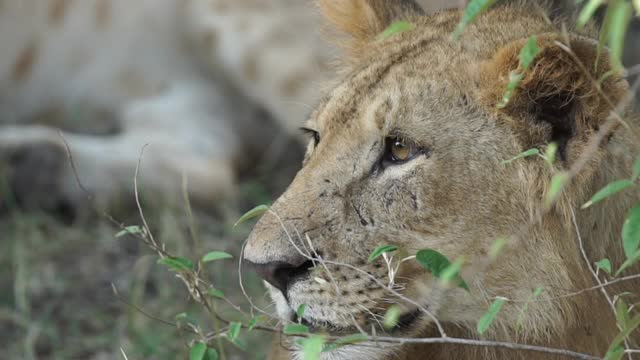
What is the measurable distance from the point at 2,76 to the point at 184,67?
2.24 feet

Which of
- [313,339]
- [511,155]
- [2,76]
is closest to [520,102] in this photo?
[511,155]

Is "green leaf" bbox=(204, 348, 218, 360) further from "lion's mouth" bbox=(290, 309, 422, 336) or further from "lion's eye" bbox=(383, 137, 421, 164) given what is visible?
"lion's eye" bbox=(383, 137, 421, 164)

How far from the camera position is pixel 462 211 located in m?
2.19

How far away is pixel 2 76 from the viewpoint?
4863 mm

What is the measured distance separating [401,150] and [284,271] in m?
0.31

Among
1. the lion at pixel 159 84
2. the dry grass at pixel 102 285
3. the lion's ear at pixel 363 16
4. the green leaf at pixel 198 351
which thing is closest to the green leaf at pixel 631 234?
the green leaf at pixel 198 351

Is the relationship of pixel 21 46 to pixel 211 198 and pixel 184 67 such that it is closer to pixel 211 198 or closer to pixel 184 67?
pixel 184 67

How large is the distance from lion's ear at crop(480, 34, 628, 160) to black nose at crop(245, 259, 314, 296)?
0.42 m

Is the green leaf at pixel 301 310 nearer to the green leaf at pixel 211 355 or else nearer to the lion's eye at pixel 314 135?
the green leaf at pixel 211 355

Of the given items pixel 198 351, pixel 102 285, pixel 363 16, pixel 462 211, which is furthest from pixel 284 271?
pixel 102 285

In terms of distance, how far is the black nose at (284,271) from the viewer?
2100mm

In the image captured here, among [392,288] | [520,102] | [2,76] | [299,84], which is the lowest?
[2,76]

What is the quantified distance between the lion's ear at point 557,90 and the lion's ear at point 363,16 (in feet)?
1.86

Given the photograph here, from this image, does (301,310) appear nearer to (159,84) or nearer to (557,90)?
(557,90)
